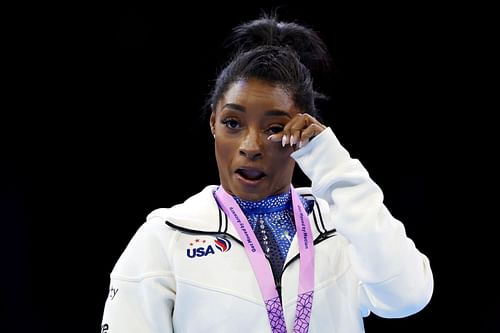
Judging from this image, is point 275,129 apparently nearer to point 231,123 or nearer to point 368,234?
point 231,123

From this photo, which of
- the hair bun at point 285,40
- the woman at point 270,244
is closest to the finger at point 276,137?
the woman at point 270,244

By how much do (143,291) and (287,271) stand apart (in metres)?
0.34

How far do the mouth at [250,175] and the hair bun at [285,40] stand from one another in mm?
376

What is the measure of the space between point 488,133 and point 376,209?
2214 mm

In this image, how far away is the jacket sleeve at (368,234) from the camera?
1703 millimetres

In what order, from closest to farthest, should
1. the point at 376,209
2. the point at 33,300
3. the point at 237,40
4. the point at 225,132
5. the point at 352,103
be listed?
the point at 376,209 → the point at 225,132 → the point at 237,40 → the point at 33,300 → the point at 352,103

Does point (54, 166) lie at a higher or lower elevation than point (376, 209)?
higher

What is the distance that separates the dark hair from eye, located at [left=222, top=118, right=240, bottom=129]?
0.33ft

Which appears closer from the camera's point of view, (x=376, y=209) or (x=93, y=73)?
(x=376, y=209)

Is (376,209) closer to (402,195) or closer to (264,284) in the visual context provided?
(264,284)

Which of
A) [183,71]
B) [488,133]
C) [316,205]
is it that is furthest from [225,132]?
[488,133]

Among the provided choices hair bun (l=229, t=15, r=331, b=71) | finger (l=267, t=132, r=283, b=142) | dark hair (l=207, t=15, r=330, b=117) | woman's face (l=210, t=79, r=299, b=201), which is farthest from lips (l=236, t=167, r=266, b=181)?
hair bun (l=229, t=15, r=331, b=71)

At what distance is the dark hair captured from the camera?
191 centimetres

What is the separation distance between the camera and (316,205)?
1.99m
